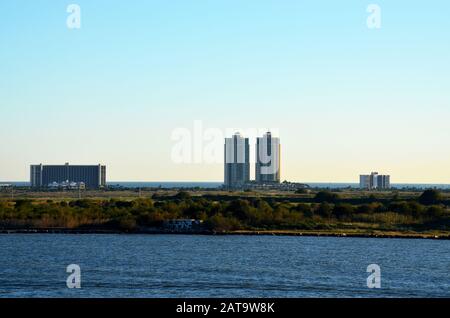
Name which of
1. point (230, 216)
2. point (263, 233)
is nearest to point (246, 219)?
point (230, 216)

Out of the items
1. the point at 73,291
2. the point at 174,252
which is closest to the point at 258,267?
the point at 174,252

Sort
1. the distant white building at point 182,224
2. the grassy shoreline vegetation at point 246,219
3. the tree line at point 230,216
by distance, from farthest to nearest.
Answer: the tree line at point 230,216 → the distant white building at point 182,224 → the grassy shoreline vegetation at point 246,219

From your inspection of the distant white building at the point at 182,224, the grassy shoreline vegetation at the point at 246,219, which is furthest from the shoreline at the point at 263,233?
the distant white building at the point at 182,224

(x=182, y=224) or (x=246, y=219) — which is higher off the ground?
(x=246, y=219)

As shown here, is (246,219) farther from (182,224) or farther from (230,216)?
(182,224)

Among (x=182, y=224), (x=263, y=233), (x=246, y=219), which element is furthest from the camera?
(x=246, y=219)

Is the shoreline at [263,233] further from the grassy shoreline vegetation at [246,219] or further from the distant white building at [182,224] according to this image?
the distant white building at [182,224]

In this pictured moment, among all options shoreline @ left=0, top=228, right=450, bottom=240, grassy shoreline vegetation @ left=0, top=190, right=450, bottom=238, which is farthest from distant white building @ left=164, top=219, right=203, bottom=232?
shoreline @ left=0, top=228, right=450, bottom=240

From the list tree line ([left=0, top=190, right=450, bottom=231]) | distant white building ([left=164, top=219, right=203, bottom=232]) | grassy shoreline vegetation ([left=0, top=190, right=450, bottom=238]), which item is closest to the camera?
grassy shoreline vegetation ([left=0, top=190, right=450, bottom=238])

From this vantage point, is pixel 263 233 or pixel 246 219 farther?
pixel 246 219

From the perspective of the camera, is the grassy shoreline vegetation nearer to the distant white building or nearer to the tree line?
the tree line

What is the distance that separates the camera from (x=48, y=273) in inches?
1941

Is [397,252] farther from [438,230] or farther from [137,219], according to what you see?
[137,219]

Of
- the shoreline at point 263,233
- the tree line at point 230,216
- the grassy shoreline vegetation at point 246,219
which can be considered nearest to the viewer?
the shoreline at point 263,233
